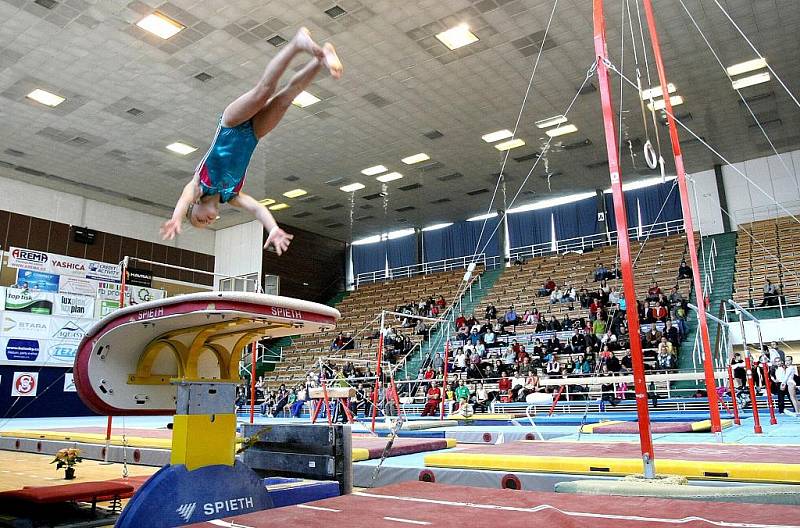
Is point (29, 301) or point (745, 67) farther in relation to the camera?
point (29, 301)

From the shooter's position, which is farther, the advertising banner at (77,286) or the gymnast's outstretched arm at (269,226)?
Result: the advertising banner at (77,286)

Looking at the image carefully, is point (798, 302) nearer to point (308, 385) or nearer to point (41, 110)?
point (308, 385)

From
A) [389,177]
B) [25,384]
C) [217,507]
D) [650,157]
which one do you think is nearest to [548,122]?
[389,177]

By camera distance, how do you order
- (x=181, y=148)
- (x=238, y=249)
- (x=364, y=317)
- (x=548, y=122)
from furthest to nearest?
(x=238, y=249) → (x=364, y=317) → (x=181, y=148) → (x=548, y=122)

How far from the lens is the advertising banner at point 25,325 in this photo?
17.8 m

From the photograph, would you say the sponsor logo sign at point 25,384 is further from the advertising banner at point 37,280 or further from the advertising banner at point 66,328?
the advertising banner at point 37,280

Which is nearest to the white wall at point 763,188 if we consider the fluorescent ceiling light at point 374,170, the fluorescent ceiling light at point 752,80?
the fluorescent ceiling light at point 752,80

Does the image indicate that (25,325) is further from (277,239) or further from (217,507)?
(217,507)

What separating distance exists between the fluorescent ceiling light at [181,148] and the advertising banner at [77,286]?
6715 millimetres

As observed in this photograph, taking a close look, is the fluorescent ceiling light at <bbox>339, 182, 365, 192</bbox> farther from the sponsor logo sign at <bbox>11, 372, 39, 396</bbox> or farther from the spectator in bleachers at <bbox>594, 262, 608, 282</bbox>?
the sponsor logo sign at <bbox>11, 372, 39, 396</bbox>

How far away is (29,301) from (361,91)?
13051 millimetres

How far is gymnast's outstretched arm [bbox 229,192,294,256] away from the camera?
3293 millimetres

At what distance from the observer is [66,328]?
19000mm

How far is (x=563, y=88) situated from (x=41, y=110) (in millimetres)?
12993
